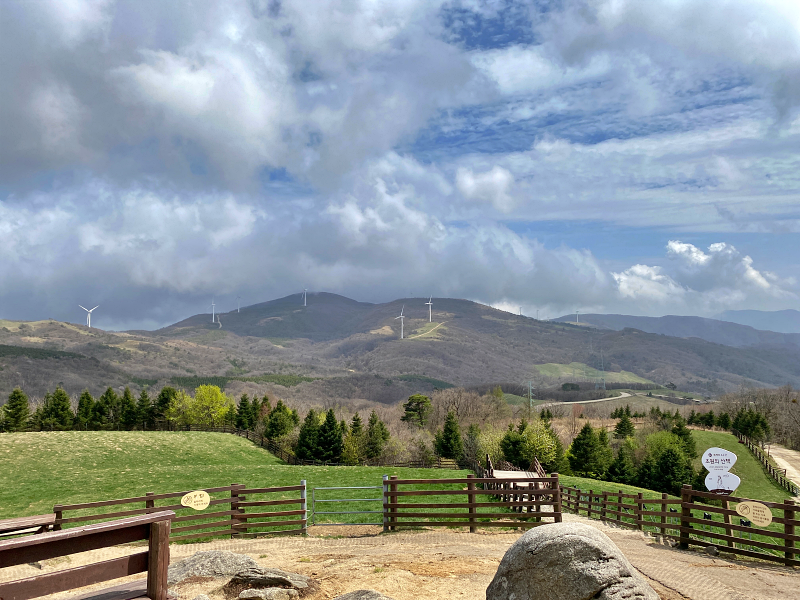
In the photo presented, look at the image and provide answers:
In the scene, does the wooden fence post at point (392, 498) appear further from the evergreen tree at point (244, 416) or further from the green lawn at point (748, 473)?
the evergreen tree at point (244, 416)

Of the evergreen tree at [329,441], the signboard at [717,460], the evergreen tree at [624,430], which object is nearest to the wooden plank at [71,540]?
the signboard at [717,460]

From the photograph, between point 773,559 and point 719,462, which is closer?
point 773,559

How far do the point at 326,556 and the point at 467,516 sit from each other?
220 inches

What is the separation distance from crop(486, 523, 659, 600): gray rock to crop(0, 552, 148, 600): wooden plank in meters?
5.60

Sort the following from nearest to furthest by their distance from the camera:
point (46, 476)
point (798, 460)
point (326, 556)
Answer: point (326, 556) → point (46, 476) → point (798, 460)

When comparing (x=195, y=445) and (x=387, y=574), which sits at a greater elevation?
(x=387, y=574)

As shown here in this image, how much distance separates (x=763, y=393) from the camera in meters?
127

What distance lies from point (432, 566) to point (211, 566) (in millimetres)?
5062

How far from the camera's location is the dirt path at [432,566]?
38.0 ft

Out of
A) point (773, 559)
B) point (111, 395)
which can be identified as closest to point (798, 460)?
point (773, 559)

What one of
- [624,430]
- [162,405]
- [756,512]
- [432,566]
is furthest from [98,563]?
[624,430]

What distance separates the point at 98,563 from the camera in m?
6.16

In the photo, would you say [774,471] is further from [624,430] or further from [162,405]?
[162,405]

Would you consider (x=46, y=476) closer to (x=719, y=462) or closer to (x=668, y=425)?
(x=719, y=462)
